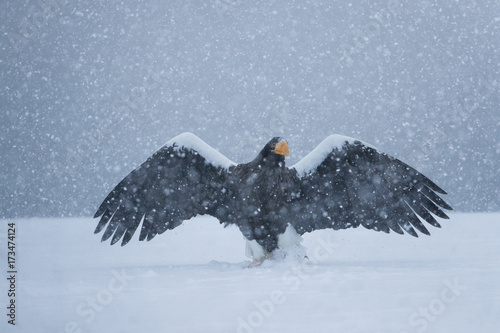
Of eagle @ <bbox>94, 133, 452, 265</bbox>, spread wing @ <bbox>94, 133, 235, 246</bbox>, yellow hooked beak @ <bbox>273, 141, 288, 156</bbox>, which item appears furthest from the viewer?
spread wing @ <bbox>94, 133, 235, 246</bbox>

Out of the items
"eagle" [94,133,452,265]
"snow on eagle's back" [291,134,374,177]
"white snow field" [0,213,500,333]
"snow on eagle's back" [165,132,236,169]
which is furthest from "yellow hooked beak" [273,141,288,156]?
"white snow field" [0,213,500,333]

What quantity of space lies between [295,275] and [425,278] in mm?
868

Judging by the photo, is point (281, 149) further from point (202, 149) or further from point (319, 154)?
point (202, 149)

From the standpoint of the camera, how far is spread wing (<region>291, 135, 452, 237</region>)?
15.9ft

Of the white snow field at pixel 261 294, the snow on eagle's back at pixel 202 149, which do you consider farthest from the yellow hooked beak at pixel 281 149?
the white snow field at pixel 261 294

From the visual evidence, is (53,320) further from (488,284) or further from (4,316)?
(488,284)

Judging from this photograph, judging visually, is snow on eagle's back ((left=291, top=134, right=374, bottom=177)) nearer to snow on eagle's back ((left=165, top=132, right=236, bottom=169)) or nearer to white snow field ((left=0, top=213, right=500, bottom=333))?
snow on eagle's back ((left=165, top=132, right=236, bottom=169))

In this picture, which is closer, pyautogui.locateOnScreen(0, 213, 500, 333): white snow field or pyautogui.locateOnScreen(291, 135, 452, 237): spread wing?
pyautogui.locateOnScreen(0, 213, 500, 333): white snow field

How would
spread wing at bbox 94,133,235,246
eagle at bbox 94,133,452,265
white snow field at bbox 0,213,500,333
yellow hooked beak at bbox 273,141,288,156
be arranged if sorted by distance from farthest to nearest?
spread wing at bbox 94,133,235,246 < eagle at bbox 94,133,452,265 < yellow hooked beak at bbox 273,141,288,156 < white snow field at bbox 0,213,500,333

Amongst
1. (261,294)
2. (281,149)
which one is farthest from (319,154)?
(261,294)

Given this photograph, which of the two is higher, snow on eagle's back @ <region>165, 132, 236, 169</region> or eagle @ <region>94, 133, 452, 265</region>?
snow on eagle's back @ <region>165, 132, 236, 169</region>

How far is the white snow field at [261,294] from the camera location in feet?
8.63

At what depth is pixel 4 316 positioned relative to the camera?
2.85m

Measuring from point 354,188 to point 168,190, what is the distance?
1.55 m
